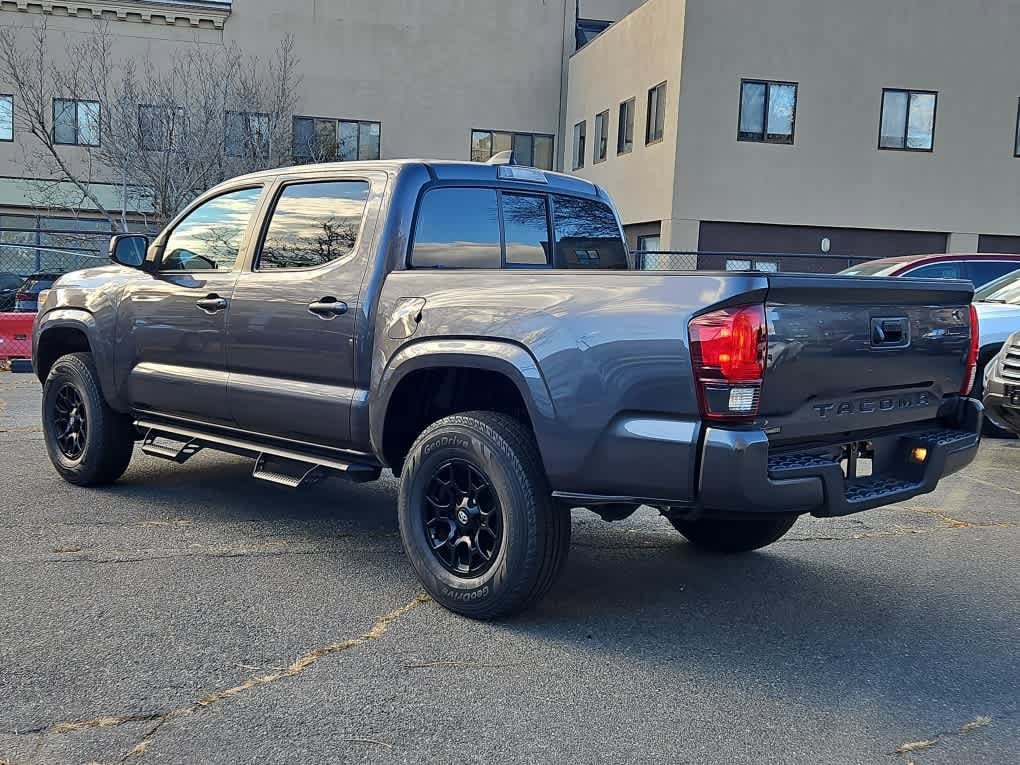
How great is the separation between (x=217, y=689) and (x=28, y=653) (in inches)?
33.2

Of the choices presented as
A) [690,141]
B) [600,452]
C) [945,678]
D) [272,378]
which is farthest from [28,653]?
[690,141]

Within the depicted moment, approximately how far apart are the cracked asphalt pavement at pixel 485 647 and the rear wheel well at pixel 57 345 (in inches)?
44.0

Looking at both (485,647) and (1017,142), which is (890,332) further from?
(1017,142)

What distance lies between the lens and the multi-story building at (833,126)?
73.0ft

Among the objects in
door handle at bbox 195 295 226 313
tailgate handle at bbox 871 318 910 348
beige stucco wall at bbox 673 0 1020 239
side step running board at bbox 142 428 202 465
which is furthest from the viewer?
beige stucco wall at bbox 673 0 1020 239

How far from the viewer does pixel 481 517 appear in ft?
14.5

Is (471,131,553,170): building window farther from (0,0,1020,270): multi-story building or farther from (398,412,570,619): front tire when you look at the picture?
(398,412,570,619): front tire

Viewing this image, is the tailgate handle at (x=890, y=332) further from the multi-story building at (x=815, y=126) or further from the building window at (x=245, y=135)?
the building window at (x=245, y=135)

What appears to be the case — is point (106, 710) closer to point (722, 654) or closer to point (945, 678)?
point (722, 654)

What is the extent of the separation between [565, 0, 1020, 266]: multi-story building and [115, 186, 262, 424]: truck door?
17.4m

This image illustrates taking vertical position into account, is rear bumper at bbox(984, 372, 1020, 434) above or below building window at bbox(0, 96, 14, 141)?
below

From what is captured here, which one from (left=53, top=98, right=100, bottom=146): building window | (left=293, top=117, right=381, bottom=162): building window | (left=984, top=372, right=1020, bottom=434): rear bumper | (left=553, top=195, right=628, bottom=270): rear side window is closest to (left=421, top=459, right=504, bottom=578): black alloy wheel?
(left=553, top=195, right=628, bottom=270): rear side window

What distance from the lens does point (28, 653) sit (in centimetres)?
392

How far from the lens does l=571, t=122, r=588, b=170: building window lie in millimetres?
29469
